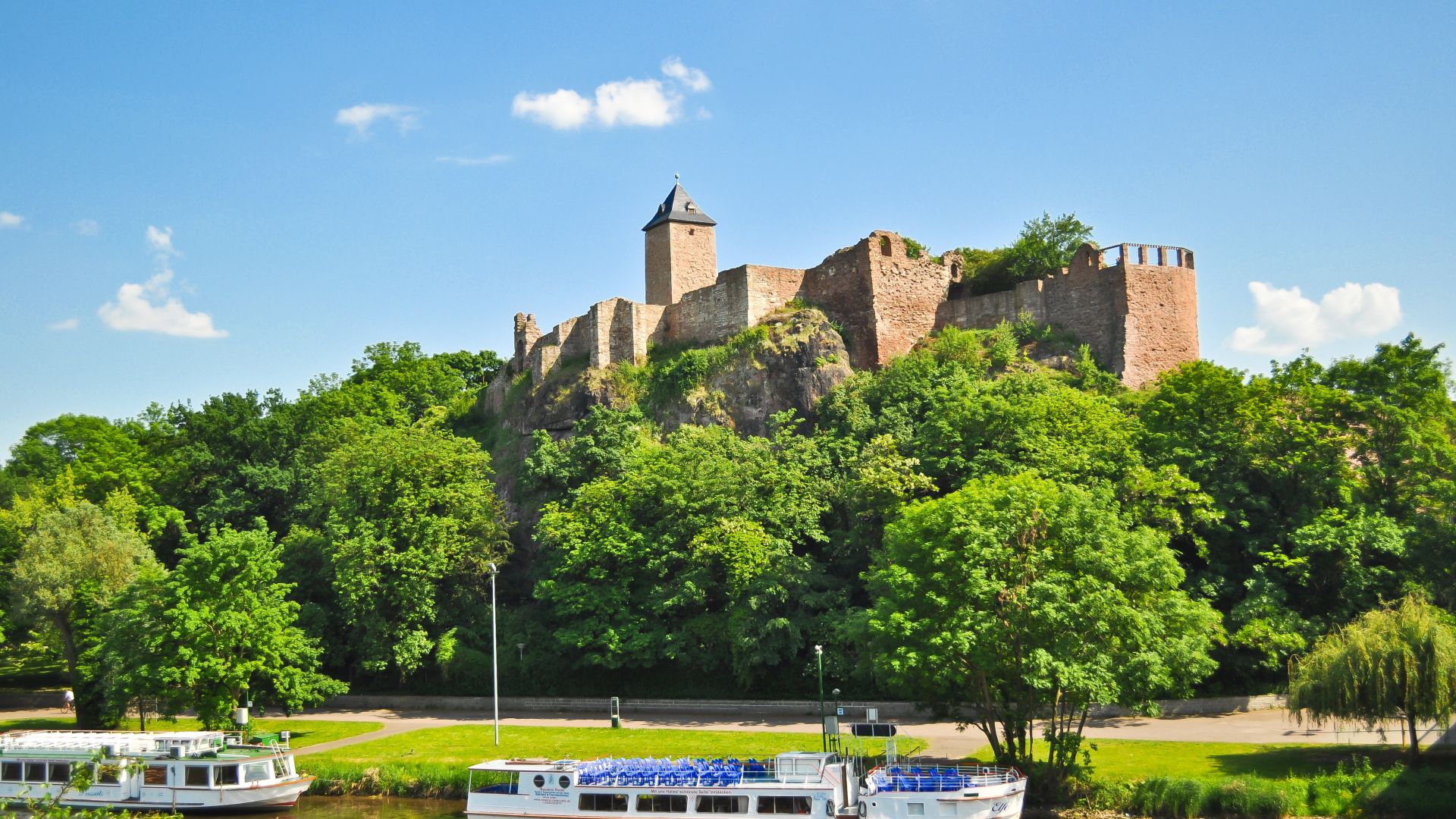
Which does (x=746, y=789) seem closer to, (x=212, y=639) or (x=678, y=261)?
(x=212, y=639)

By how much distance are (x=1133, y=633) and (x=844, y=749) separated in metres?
7.58

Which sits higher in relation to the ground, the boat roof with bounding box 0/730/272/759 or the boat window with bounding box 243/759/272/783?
the boat roof with bounding box 0/730/272/759

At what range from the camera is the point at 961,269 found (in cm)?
5947

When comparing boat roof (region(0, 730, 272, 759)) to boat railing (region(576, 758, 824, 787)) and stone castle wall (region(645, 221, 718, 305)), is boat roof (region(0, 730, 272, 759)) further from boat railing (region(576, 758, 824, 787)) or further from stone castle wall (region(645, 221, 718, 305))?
stone castle wall (region(645, 221, 718, 305))

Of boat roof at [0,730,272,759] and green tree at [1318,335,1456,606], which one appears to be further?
green tree at [1318,335,1456,606]

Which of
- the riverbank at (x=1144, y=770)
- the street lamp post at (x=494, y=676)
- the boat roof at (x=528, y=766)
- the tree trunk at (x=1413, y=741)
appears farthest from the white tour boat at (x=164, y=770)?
the tree trunk at (x=1413, y=741)

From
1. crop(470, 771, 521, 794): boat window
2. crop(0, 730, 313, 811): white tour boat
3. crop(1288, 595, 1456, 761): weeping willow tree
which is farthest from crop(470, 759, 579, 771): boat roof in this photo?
crop(1288, 595, 1456, 761): weeping willow tree

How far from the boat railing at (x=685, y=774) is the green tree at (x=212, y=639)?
1338 centimetres

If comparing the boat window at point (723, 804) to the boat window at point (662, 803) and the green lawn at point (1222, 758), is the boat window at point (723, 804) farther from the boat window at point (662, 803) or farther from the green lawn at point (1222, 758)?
the green lawn at point (1222, 758)

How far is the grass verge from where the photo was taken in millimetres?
33625

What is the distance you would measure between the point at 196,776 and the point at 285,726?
24.5 feet

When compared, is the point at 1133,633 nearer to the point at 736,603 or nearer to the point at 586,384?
the point at 736,603

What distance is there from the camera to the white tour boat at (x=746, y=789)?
27875 mm

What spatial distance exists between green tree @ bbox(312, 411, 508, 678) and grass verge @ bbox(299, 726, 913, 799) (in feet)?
24.7
